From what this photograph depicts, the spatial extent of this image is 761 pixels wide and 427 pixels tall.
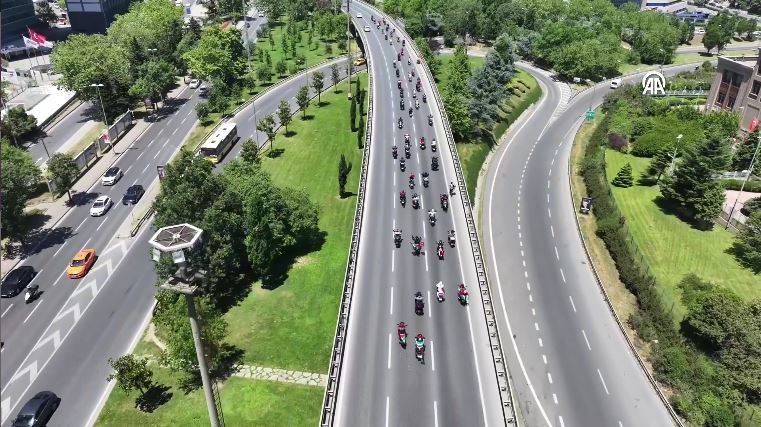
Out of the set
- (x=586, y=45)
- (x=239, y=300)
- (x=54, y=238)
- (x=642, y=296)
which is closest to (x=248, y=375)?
(x=239, y=300)

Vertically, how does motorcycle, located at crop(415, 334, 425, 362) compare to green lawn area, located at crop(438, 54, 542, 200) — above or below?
above

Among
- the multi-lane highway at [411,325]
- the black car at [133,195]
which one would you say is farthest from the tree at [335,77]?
the black car at [133,195]

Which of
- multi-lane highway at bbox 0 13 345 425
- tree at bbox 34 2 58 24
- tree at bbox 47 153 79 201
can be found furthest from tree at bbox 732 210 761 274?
tree at bbox 34 2 58 24

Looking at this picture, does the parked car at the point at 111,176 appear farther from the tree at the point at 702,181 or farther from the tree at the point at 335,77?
the tree at the point at 702,181

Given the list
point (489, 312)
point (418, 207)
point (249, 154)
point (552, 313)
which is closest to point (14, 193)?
point (249, 154)

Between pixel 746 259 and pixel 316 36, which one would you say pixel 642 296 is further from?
pixel 316 36

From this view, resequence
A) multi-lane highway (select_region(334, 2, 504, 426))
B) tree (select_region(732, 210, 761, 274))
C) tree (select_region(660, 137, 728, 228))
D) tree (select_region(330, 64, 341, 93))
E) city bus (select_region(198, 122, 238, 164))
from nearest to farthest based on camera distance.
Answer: multi-lane highway (select_region(334, 2, 504, 426)) < tree (select_region(732, 210, 761, 274)) < tree (select_region(660, 137, 728, 228)) < city bus (select_region(198, 122, 238, 164)) < tree (select_region(330, 64, 341, 93))

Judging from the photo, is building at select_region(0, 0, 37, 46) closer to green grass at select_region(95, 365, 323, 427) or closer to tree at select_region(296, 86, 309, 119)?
tree at select_region(296, 86, 309, 119)

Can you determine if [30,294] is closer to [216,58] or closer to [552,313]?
[552,313]
